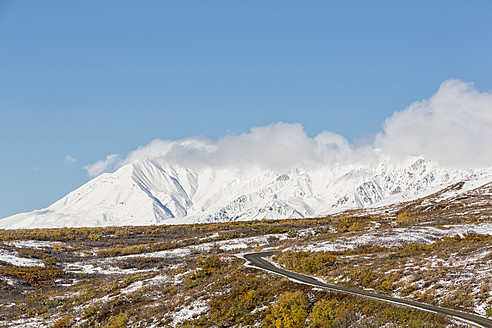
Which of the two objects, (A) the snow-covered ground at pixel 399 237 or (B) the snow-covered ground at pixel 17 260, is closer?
(A) the snow-covered ground at pixel 399 237

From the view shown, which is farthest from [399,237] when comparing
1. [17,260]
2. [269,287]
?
[17,260]

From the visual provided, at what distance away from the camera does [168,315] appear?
30859 millimetres

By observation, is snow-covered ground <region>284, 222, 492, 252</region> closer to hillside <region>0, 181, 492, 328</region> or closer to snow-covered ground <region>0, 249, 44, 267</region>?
hillside <region>0, 181, 492, 328</region>

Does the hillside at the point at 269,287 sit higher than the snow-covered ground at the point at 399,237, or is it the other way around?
the snow-covered ground at the point at 399,237

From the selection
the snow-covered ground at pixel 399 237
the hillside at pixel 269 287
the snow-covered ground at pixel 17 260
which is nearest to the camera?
the hillside at pixel 269 287

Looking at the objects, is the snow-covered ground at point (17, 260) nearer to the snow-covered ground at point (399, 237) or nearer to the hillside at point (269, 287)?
the hillside at point (269, 287)

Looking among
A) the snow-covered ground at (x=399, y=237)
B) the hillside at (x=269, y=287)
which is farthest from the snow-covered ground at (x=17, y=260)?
the snow-covered ground at (x=399, y=237)

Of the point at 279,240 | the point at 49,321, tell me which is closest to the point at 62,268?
the point at 49,321

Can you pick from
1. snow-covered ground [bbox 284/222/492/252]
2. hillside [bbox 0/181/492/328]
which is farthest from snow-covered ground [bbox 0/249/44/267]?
snow-covered ground [bbox 284/222/492/252]

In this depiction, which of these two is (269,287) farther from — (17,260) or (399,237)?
(17,260)

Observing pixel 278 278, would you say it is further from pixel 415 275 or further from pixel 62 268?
pixel 62 268

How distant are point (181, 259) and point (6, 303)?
26632 millimetres

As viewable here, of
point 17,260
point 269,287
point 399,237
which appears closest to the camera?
point 269,287

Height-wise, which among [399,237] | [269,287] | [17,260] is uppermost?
[17,260]
